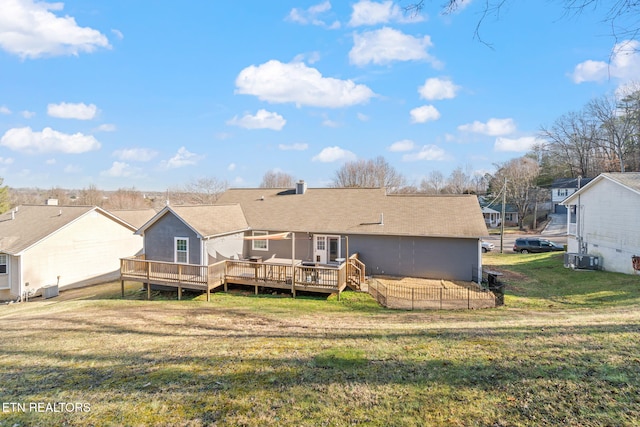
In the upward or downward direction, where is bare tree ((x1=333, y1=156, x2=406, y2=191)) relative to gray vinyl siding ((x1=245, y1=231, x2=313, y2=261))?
upward

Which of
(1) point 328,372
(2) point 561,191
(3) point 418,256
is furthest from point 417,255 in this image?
(2) point 561,191

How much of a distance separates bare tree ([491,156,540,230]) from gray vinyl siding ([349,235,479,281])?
35.8 meters

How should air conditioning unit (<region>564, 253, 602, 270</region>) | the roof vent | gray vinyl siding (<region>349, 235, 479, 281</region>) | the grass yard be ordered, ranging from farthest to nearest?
the roof vent, air conditioning unit (<region>564, 253, 602, 270</region>), gray vinyl siding (<region>349, 235, 479, 281</region>), the grass yard

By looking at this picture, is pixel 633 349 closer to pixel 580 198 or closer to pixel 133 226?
pixel 580 198

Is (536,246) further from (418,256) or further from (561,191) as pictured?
(561,191)

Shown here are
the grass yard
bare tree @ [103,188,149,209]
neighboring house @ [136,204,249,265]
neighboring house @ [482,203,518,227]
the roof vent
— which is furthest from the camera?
bare tree @ [103,188,149,209]

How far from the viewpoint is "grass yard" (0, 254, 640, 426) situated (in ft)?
13.1

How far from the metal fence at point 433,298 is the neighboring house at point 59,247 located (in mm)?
20884

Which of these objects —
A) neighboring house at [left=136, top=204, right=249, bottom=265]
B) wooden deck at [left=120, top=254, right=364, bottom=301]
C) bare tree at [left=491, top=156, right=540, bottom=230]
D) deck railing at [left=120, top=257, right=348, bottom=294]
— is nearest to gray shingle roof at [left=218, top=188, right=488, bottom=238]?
neighboring house at [left=136, top=204, right=249, bottom=265]

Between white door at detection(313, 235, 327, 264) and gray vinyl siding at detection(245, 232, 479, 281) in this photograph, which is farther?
white door at detection(313, 235, 327, 264)

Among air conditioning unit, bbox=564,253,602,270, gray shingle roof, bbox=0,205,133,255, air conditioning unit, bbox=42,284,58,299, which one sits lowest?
air conditioning unit, bbox=42,284,58,299

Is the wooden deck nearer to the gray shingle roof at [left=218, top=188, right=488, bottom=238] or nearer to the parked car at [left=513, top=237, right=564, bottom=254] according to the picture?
the gray shingle roof at [left=218, top=188, right=488, bottom=238]

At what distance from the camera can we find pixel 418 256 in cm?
1638

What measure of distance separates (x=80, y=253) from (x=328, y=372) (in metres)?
24.6
